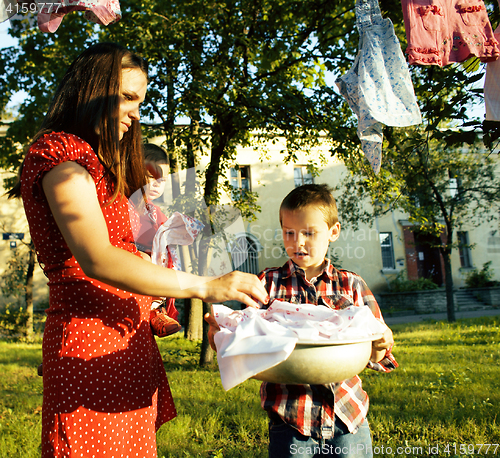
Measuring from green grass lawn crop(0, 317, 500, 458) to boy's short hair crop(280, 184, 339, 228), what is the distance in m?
2.18

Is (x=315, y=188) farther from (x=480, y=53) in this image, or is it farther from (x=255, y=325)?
(x=480, y=53)

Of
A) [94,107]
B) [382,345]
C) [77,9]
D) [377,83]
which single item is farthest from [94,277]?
[377,83]

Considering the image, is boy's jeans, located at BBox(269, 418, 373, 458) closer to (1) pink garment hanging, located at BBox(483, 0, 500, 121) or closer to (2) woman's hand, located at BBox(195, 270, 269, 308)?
(2) woman's hand, located at BBox(195, 270, 269, 308)

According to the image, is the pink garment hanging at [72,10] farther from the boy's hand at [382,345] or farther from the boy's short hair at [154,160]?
the boy's hand at [382,345]

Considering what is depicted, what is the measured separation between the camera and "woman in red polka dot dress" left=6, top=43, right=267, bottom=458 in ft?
3.50

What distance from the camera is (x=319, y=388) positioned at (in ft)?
5.41

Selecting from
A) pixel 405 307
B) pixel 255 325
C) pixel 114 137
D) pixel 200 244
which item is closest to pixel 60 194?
pixel 114 137

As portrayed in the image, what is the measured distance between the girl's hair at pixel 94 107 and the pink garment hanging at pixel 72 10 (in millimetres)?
1111

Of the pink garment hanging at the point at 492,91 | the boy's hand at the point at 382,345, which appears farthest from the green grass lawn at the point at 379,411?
the pink garment hanging at the point at 492,91

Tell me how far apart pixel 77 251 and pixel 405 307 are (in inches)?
738

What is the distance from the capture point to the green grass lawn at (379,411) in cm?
318

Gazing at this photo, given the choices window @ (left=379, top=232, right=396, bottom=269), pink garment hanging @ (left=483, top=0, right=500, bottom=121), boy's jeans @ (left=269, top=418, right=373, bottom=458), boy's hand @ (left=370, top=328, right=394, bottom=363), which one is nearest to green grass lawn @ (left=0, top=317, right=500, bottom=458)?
boy's jeans @ (left=269, top=418, right=373, bottom=458)

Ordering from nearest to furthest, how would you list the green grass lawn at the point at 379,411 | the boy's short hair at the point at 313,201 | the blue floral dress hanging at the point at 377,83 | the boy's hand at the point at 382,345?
the boy's hand at the point at 382,345 < the boy's short hair at the point at 313,201 < the blue floral dress hanging at the point at 377,83 < the green grass lawn at the point at 379,411

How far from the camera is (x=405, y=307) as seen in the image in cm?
1792
